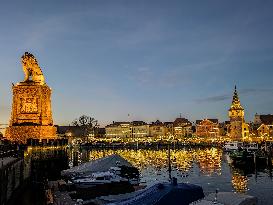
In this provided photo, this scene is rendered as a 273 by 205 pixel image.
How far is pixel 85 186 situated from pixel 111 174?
2.97m

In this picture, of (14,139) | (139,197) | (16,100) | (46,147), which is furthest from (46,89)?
(139,197)

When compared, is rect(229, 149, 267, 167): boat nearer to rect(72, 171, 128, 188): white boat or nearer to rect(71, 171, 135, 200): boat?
rect(71, 171, 135, 200): boat

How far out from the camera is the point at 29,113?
69125 millimetres

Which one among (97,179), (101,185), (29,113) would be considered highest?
(29,113)

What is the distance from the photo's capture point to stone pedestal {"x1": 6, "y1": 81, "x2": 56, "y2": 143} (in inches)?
2657

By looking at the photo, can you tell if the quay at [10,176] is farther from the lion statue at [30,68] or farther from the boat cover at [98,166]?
the lion statue at [30,68]

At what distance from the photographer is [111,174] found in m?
37.0

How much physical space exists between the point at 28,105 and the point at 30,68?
7665mm

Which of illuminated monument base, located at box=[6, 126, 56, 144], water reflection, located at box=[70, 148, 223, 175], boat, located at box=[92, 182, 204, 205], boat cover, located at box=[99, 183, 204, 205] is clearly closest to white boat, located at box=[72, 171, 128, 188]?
boat, located at box=[92, 182, 204, 205]

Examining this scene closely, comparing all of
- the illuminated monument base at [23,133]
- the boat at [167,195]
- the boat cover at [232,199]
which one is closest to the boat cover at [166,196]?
the boat at [167,195]

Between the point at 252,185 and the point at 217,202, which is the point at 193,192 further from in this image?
the point at 252,185

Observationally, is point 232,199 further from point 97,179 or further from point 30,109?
point 30,109

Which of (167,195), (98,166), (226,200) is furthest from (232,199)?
(98,166)

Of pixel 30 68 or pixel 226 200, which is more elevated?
pixel 30 68
